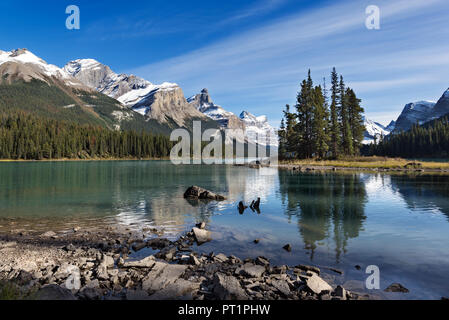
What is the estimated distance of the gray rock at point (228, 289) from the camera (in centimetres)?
959

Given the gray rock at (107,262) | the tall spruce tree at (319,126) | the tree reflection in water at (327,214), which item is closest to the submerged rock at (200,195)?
the tree reflection in water at (327,214)

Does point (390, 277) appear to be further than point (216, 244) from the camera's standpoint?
No

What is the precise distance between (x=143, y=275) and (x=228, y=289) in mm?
4023

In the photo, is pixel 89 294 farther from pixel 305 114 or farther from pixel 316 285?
pixel 305 114

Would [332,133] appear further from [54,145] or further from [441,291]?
[54,145]

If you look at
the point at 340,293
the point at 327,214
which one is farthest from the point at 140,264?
the point at 327,214

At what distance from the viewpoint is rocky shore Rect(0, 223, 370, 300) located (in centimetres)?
982

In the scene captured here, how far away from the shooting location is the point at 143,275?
11828 mm

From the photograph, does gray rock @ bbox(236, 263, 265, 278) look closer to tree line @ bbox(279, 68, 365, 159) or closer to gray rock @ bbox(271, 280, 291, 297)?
gray rock @ bbox(271, 280, 291, 297)

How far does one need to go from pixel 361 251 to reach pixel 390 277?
11.2 feet

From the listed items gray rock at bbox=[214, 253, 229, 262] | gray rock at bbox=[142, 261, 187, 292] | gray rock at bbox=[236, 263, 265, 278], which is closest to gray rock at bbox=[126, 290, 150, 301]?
gray rock at bbox=[142, 261, 187, 292]

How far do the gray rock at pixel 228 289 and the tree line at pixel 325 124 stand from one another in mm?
83653

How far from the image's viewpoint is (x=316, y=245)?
16.8 metres
